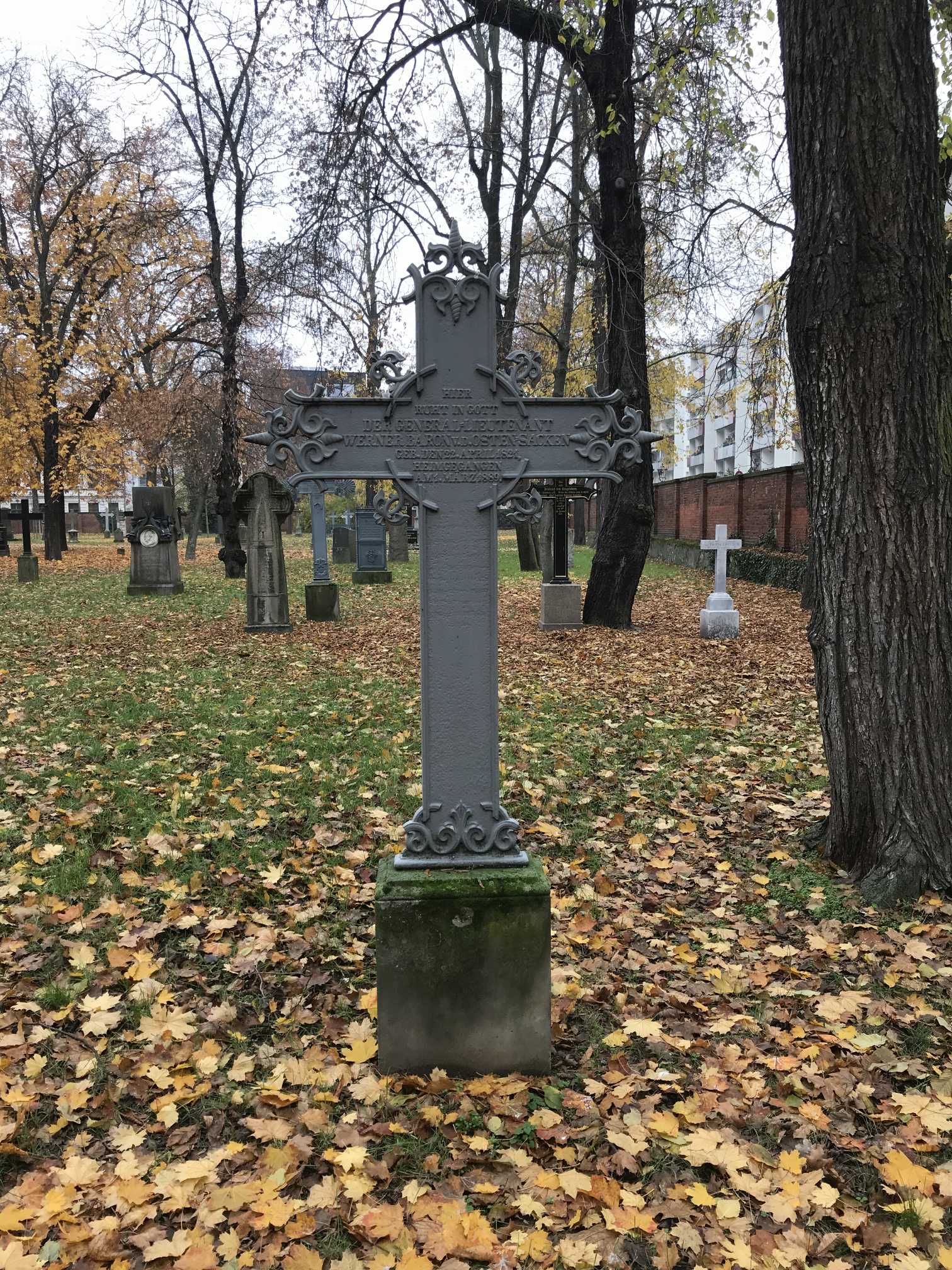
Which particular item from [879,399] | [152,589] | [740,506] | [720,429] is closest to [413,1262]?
[879,399]

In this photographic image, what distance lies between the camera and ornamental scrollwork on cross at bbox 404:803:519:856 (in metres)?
2.84

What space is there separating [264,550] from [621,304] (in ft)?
19.1

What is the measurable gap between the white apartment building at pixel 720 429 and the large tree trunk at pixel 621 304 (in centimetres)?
163

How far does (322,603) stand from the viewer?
43.9 ft

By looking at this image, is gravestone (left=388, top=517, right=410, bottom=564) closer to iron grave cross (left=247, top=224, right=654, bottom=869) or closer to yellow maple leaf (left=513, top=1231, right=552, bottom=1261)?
iron grave cross (left=247, top=224, right=654, bottom=869)

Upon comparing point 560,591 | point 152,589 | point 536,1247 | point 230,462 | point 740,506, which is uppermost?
point 230,462

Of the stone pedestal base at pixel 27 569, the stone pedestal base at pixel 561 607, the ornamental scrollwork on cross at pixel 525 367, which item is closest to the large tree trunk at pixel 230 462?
the stone pedestal base at pixel 27 569

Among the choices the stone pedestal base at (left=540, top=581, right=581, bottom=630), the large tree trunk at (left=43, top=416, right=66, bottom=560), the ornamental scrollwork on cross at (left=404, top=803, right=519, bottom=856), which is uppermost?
the large tree trunk at (left=43, top=416, right=66, bottom=560)

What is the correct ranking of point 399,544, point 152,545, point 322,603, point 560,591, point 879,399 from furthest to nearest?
1. point 399,544
2. point 152,545
3. point 322,603
4. point 560,591
5. point 879,399

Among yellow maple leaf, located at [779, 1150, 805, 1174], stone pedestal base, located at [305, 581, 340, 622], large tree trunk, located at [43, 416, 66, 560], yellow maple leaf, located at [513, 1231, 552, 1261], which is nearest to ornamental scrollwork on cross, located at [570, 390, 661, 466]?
yellow maple leaf, located at [779, 1150, 805, 1174]

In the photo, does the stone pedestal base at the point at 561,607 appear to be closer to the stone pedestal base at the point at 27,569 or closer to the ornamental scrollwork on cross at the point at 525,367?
the ornamental scrollwork on cross at the point at 525,367

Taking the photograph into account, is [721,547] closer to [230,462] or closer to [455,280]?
[455,280]

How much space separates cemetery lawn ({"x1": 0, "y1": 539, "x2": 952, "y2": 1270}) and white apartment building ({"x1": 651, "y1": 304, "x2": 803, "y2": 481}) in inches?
332

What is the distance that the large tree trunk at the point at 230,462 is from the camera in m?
19.4
